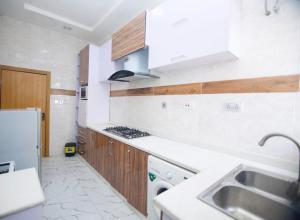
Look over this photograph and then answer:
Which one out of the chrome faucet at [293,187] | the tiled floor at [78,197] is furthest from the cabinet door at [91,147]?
the chrome faucet at [293,187]

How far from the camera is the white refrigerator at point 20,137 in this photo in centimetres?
164

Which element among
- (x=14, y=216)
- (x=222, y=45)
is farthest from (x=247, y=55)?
(x=14, y=216)

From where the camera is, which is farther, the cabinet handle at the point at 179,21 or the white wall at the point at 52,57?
the white wall at the point at 52,57

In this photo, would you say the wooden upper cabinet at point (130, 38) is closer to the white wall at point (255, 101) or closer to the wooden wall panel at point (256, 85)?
the white wall at point (255, 101)

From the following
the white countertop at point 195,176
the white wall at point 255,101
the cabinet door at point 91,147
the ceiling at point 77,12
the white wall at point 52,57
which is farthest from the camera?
the white wall at point 52,57

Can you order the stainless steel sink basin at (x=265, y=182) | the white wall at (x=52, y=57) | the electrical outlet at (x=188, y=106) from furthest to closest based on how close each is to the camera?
the white wall at (x=52, y=57), the electrical outlet at (x=188, y=106), the stainless steel sink basin at (x=265, y=182)

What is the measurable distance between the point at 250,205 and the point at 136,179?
1098mm

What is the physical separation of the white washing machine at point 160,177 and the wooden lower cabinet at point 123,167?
0.11 metres

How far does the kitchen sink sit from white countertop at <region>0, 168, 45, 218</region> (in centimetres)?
78

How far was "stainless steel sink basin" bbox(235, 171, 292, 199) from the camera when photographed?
96cm

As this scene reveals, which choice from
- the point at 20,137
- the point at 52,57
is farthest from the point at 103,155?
the point at 52,57

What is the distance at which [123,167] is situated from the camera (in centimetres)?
190

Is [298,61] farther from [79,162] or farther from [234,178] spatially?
[79,162]

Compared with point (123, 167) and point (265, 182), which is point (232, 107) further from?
point (123, 167)
